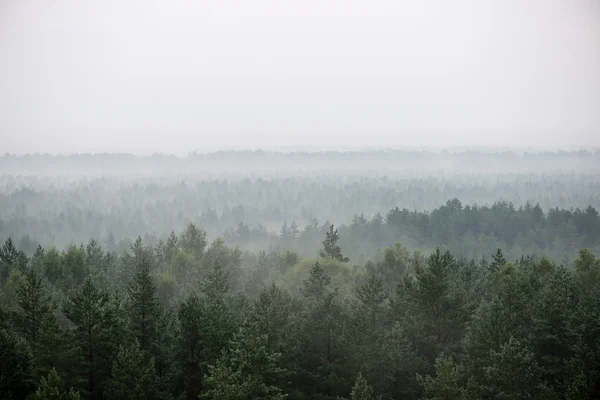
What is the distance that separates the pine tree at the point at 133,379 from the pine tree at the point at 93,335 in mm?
3201

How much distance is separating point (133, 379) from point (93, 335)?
4934 mm

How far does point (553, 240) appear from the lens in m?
111

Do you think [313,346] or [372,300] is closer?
[313,346]

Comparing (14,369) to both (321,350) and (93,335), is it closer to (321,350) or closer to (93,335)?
(93,335)

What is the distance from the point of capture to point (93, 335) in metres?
27.3

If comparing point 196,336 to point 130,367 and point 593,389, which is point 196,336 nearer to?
point 130,367

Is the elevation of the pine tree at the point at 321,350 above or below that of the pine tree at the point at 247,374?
below

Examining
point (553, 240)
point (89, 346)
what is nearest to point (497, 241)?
point (553, 240)

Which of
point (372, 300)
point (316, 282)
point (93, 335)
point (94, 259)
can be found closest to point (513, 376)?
point (372, 300)

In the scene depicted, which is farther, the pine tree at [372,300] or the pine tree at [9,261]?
the pine tree at [9,261]

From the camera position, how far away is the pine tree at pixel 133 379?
77.6 feet

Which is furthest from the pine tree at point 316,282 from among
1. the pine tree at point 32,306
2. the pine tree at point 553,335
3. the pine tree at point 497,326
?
the pine tree at point 32,306

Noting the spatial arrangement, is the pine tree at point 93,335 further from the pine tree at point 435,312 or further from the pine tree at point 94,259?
the pine tree at point 94,259

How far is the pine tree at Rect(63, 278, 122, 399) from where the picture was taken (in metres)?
27.1
